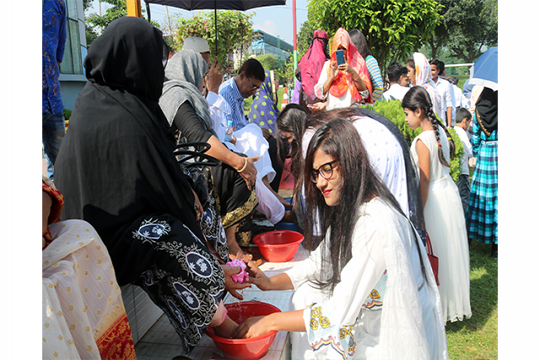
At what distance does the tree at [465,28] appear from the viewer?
80.0ft

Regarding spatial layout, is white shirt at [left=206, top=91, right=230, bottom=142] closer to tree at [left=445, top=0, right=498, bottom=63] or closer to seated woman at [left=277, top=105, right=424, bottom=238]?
seated woman at [left=277, top=105, right=424, bottom=238]

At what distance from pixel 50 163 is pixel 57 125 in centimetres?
37

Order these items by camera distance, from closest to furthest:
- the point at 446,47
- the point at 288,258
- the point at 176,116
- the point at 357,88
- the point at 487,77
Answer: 1. the point at 176,116
2. the point at 288,258
3. the point at 487,77
4. the point at 357,88
5. the point at 446,47

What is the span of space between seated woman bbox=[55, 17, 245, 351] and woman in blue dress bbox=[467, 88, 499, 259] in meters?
3.73

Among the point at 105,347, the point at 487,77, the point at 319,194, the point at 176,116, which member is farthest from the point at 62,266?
the point at 487,77

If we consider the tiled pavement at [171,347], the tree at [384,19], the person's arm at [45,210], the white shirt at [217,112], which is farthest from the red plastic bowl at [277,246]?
the tree at [384,19]

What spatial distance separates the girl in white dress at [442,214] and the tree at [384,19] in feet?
30.0

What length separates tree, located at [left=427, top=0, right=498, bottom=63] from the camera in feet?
80.0

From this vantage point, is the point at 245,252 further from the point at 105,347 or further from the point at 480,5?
the point at 480,5

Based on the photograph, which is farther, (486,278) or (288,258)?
(486,278)

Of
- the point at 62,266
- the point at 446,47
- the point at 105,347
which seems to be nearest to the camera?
the point at 62,266

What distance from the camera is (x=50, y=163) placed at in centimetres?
339

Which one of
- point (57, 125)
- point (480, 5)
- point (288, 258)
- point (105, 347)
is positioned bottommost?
point (288, 258)

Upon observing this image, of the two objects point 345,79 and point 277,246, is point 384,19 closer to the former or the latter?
point 345,79
